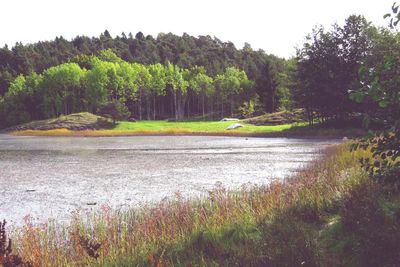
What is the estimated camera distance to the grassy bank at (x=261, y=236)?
6344 millimetres

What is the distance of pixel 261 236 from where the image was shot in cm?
814

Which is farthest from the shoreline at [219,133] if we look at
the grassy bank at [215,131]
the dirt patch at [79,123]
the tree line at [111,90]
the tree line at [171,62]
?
the tree line at [171,62]

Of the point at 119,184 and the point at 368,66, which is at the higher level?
the point at 368,66

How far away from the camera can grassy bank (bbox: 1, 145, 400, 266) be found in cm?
634

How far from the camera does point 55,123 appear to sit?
92000 millimetres

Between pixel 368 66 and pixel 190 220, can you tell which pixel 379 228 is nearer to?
pixel 368 66

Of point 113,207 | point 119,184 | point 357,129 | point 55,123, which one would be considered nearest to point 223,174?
point 119,184

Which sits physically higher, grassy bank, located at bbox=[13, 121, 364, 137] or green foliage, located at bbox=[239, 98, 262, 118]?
green foliage, located at bbox=[239, 98, 262, 118]

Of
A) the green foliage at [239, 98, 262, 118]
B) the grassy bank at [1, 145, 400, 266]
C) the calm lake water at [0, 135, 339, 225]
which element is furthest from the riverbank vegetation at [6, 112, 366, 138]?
the grassy bank at [1, 145, 400, 266]

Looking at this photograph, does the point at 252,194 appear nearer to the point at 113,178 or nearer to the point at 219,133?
the point at 113,178

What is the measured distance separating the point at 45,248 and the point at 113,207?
622 centimetres

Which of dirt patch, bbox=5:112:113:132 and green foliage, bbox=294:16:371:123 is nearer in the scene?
green foliage, bbox=294:16:371:123

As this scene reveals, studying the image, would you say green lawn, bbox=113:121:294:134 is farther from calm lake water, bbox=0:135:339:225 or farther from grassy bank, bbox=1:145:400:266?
grassy bank, bbox=1:145:400:266

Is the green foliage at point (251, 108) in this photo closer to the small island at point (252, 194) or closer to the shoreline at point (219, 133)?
the small island at point (252, 194)
